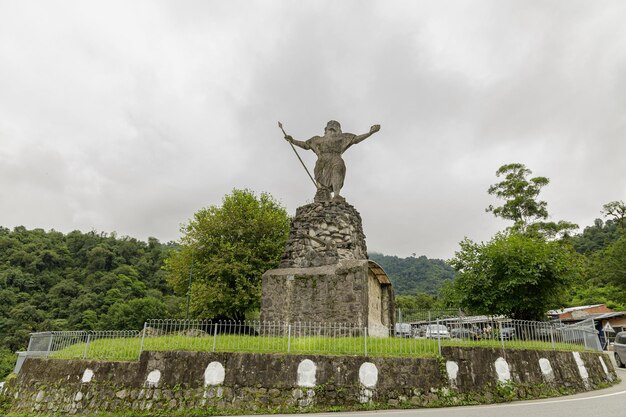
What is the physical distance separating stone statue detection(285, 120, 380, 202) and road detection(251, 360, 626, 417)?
955 centimetres

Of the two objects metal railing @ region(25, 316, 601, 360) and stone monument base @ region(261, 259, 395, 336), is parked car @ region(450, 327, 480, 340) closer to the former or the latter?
metal railing @ region(25, 316, 601, 360)

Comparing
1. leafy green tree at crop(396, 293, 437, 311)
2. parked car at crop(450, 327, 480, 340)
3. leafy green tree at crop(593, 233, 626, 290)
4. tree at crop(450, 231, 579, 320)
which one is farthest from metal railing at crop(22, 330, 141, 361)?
leafy green tree at crop(396, 293, 437, 311)

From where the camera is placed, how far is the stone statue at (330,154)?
1748 cm

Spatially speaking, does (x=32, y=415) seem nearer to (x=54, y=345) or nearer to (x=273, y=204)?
(x=54, y=345)

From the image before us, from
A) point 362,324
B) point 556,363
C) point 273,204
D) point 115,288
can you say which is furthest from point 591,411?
point 115,288

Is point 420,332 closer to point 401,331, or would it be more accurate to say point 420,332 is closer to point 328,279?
point 401,331

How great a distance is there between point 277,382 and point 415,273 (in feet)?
338

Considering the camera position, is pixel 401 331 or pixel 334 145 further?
pixel 334 145

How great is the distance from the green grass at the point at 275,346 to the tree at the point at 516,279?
10.3m

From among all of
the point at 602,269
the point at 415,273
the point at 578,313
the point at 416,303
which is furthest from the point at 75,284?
the point at 415,273

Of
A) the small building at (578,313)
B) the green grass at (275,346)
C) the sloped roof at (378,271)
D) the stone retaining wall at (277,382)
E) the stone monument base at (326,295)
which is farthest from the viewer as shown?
the small building at (578,313)

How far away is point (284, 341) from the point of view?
11.2m

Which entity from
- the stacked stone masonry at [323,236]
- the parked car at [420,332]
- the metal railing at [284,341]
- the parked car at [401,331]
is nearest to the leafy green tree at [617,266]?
the metal railing at [284,341]

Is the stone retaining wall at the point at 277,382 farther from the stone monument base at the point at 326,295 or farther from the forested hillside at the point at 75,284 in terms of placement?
the forested hillside at the point at 75,284
